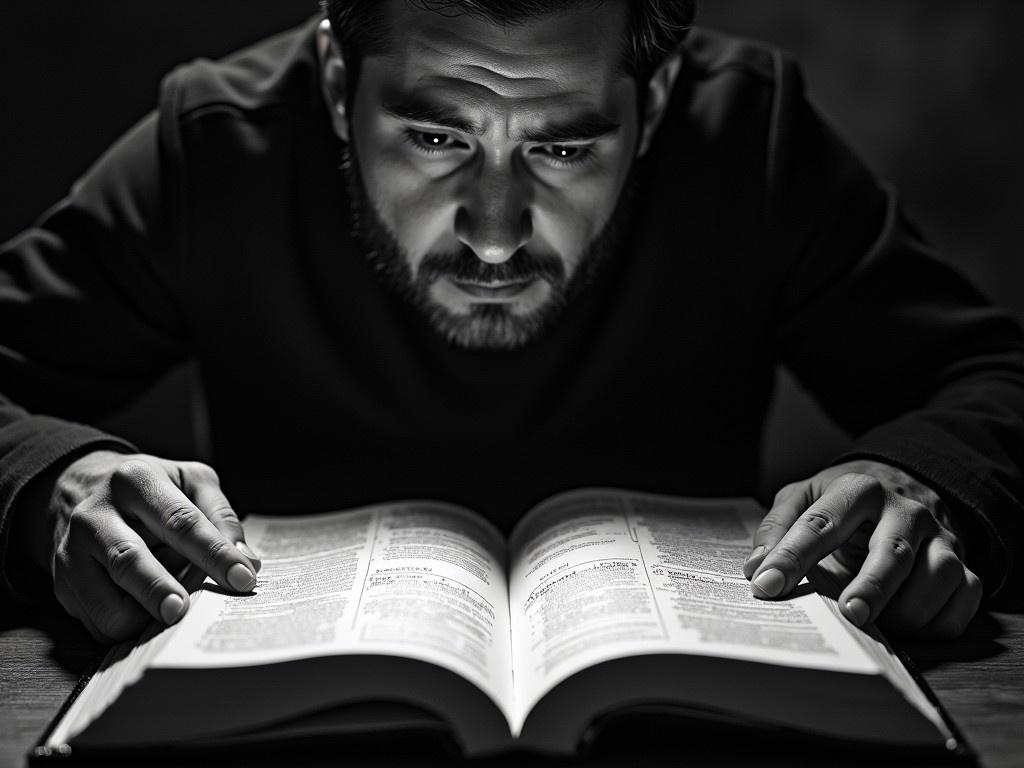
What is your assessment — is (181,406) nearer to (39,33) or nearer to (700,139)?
(39,33)

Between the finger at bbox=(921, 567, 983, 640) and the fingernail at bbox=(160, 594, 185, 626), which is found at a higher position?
the fingernail at bbox=(160, 594, 185, 626)

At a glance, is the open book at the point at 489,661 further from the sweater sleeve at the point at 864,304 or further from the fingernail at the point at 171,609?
the sweater sleeve at the point at 864,304

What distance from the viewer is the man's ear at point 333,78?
1166 millimetres

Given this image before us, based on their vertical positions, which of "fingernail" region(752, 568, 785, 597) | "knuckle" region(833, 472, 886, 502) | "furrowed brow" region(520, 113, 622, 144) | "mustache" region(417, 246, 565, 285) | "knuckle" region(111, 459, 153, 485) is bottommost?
"fingernail" region(752, 568, 785, 597)

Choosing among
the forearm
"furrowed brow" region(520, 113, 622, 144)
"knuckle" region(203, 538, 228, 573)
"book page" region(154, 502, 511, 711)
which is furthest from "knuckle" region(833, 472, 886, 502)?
the forearm

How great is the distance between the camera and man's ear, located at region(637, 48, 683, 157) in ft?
3.92

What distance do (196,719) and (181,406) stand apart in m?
1.17

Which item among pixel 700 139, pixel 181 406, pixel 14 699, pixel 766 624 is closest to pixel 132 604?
pixel 14 699

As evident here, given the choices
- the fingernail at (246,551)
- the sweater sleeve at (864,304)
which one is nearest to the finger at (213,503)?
the fingernail at (246,551)

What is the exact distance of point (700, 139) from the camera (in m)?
1.27

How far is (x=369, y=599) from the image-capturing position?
0.80m

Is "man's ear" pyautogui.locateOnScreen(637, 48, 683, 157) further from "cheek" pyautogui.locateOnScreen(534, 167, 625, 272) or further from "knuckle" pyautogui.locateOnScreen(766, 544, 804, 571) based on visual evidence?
"knuckle" pyautogui.locateOnScreen(766, 544, 804, 571)

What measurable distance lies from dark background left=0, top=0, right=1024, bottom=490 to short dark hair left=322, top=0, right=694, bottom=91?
595 mm

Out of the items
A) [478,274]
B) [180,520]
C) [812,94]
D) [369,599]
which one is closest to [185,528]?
[180,520]
